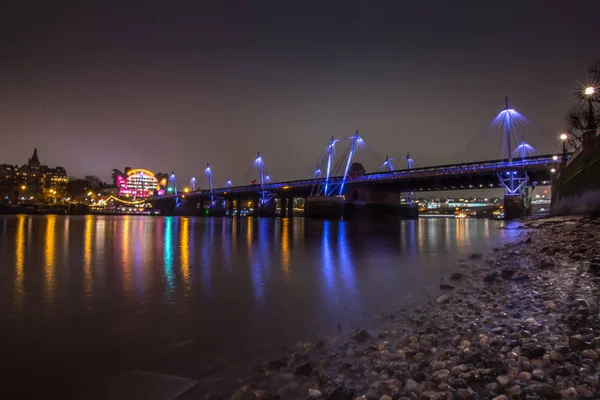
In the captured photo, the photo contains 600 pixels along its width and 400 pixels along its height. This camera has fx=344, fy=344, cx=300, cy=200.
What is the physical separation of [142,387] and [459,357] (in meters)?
3.55

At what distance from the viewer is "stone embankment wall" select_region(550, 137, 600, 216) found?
91.2 feet

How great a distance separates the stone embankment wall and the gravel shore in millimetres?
28095

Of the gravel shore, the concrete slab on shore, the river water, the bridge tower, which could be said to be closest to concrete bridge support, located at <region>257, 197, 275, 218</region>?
the bridge tower

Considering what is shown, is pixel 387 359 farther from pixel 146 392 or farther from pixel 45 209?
pixel 45 209

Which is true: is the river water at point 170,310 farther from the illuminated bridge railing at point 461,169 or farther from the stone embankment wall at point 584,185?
the illuminated bridge railing at point 461,169

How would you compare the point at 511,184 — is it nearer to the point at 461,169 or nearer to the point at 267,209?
the point at 461,169

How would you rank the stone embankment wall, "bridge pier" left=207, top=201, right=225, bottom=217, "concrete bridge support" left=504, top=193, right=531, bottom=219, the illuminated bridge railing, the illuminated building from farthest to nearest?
"bridge pier" left=207, top=201, right=225, bottom=217
the illuminated building
"concrete bridge support" left=504, top=193, right=531, bottom=219
the illuminated bridge railing
the stone embankment wall

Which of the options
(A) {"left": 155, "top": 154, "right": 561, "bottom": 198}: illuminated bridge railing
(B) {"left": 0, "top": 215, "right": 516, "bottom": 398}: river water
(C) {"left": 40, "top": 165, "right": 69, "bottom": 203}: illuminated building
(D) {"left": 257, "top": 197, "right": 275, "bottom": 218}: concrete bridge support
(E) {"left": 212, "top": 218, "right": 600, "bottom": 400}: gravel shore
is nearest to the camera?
(E) {"left": 212, "top": 218, "right": 600, "bottom": 400}: gravel shore

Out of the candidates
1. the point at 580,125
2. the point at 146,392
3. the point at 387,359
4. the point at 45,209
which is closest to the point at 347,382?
the point at 387,359

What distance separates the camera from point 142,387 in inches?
145

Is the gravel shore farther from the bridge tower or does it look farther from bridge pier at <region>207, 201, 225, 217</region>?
bridge pier at <region>207, 201, 225, 217</region>

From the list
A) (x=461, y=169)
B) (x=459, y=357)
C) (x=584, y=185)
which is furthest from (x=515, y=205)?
(x=459, y=357)

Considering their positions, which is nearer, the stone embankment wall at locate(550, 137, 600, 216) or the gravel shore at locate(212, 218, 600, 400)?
the gravel shore at locate(212, 218, 600, 400)

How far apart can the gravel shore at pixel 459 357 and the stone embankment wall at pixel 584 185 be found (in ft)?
92.2
